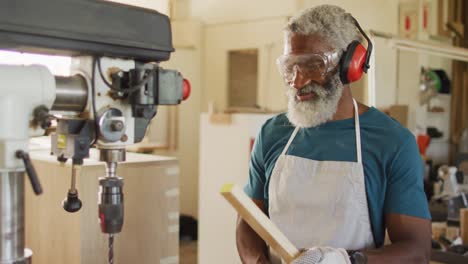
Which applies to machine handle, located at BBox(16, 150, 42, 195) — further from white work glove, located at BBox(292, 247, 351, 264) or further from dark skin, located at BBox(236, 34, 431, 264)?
dark skin, located at BBox(236, 34, 431, 264)

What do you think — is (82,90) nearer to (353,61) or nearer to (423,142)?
(353,61)

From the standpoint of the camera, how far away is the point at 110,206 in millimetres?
724

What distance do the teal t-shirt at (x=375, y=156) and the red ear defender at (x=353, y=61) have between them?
0.13 meters

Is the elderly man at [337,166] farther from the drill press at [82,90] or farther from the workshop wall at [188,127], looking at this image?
the workshop wall at [188,127]

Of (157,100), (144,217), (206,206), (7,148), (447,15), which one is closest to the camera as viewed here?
(7,148)

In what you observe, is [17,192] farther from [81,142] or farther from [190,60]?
[190,60]

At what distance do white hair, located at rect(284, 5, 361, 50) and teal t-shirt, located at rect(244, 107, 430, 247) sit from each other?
0.22m

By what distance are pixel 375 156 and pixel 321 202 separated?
184mm

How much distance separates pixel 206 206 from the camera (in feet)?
9.92

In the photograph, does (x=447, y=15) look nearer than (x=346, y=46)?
No

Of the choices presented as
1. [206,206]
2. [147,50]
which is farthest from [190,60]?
[147,50]

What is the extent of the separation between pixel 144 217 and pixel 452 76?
11.1ft

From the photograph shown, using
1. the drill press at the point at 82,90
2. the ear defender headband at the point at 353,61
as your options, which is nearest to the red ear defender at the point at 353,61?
the ear defender headband at the point at 353,61

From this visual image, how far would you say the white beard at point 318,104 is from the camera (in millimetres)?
1350
